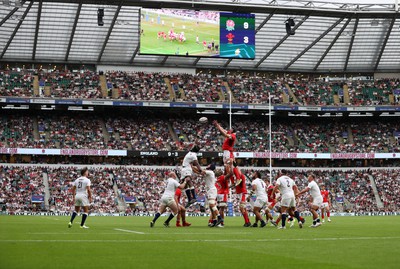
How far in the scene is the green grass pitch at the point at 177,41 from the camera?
6066cm

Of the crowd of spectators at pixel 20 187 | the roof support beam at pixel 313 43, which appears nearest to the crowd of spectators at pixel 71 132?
the crowd of spectators at pixel 20 187

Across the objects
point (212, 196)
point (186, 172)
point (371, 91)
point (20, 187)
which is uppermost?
point (371, 91)

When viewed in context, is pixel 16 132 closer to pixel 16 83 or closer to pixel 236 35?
pixel 16 83

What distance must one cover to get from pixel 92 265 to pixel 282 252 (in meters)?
4.49

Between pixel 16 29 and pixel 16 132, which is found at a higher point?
pixel 16 29

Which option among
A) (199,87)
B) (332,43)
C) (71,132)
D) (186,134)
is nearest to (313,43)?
(332,43)

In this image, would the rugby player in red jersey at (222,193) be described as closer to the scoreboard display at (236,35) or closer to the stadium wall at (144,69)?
the scoreboard display at (236,35)

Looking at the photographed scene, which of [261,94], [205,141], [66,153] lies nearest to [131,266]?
[66,153]

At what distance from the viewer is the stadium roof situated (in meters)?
60.8

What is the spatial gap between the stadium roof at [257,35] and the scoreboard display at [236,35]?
1081 millimetres

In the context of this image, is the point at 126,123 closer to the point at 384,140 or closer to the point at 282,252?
the point at 384,140

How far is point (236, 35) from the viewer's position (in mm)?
61281

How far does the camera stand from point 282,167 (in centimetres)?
7462

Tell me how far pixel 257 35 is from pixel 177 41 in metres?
10.9
